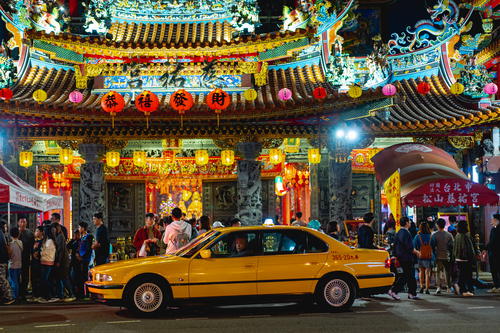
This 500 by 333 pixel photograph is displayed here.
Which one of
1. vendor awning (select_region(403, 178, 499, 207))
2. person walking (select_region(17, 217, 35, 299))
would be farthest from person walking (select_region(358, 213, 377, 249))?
person walking (select_region(17, 217, 35, 299))

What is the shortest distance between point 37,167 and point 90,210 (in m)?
5.78

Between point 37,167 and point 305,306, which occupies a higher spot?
point 37,167

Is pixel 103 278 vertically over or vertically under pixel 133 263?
under

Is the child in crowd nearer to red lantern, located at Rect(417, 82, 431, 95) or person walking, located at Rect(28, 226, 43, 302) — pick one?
person walking, located at Rect(28, 226, 43, 302)

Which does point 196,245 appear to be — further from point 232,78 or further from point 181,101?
point 232,78

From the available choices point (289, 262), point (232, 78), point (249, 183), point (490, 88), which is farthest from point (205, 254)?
point (490, 88)

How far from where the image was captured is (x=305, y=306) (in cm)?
1240

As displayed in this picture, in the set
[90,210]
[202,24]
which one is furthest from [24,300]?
[202,24]

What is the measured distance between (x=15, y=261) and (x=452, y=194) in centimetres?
1073

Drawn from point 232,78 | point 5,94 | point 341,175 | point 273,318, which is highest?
point 232,78

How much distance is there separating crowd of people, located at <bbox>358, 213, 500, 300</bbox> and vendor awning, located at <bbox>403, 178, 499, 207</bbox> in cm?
149

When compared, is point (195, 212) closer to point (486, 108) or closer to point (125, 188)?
point (125, 188)

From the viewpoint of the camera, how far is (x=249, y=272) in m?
11.2

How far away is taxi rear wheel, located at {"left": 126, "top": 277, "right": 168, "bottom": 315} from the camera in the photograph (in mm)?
11078
